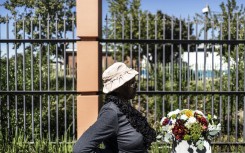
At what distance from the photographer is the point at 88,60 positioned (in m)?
6.20

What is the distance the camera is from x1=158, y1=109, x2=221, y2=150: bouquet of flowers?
14.5ft

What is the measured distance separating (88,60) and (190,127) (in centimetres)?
218

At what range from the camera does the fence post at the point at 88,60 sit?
6.15m

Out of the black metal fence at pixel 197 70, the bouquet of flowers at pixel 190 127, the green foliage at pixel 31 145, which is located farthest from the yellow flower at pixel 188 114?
the green foliage at pixel 31 145

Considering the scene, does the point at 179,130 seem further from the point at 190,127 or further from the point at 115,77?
the point at 115,77

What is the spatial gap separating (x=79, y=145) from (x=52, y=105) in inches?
225

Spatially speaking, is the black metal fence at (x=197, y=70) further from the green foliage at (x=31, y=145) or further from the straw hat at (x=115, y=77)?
the straw hat at (x=115, y=77)

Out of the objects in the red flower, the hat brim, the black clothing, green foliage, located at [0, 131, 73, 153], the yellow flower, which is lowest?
green foliage, located at [0, 131, 73, 153]

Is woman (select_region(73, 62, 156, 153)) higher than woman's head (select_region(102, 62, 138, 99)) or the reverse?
the reverse

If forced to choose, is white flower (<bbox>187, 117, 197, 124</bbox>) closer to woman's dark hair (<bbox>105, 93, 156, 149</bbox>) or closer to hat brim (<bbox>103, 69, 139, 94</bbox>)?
woman's dark hair (<bbox>105, 93, 156, 149</bbox>)

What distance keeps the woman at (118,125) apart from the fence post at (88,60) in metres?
3.67

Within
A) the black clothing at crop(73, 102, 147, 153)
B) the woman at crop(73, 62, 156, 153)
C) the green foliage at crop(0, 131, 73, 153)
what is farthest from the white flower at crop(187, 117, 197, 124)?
the green foliage at crop(0, 131, 73, 153)

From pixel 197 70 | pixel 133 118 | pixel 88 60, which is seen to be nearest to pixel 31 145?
pixel 88 60

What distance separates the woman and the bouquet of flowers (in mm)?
1931
